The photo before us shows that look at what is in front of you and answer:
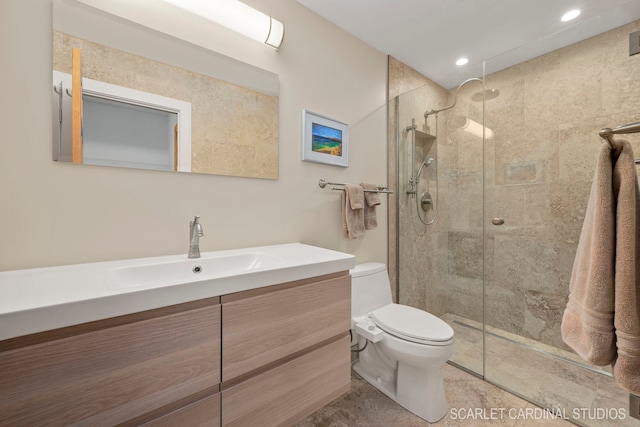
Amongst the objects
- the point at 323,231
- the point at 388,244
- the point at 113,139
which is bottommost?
the point at 388,244

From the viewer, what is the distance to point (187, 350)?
709 mm

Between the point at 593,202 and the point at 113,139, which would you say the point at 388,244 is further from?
the point at 113,139

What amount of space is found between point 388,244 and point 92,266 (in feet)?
5.82

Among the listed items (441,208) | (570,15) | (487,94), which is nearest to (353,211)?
(441,208)

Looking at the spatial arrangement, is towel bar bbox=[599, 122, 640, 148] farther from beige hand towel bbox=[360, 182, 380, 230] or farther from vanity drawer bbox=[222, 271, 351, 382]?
beige hand towel bbox=[360, 182, 380, 230]

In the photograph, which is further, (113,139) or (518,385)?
(518,385)

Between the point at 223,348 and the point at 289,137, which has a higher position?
the point at 289,137

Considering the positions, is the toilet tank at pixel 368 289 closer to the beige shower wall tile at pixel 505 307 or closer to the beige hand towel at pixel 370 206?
the beige hand towel at pixel 370 206

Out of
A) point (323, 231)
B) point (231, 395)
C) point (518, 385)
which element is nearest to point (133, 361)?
point (231, 395)

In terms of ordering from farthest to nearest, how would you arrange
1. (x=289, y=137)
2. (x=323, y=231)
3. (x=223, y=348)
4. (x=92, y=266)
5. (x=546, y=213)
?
(x=546, y=213)
(x=323, y=231)
(x=289, y=137)
(x=92, y=266)
(x=223, y=348)

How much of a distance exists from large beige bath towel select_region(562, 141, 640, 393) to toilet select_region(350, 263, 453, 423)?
2.31 ft

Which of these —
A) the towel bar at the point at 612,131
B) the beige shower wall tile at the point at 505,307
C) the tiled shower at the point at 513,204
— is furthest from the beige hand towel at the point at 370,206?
the towel bar at the point at 612,131

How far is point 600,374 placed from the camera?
155 centimetres

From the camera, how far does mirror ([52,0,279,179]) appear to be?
0.94m
